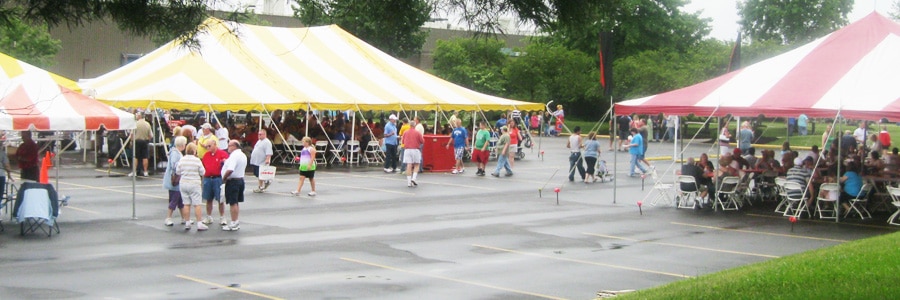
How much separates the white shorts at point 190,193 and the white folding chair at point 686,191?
8793 mm

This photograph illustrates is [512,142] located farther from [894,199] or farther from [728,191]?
[894,199]

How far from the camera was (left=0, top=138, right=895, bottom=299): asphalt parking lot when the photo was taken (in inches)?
446

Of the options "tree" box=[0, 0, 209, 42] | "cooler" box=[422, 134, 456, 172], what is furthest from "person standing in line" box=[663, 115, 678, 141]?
"tree" box=[0, 0, 209, 42]

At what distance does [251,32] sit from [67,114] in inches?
644

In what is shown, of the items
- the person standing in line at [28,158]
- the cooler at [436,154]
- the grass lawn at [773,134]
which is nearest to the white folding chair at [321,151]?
the cooler at [436,154]

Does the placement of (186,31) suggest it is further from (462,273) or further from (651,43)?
(651,43)

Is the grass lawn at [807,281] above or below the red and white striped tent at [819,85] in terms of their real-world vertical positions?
below

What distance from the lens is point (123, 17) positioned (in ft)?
29.2

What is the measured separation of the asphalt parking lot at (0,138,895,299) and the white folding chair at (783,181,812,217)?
47 cm

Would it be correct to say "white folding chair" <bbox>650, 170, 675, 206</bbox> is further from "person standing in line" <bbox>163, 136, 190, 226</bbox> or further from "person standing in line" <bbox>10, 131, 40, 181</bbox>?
"person standing in line" <bbox>10, 131, 40, 181</bbox>

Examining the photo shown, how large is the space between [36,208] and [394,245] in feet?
16.3

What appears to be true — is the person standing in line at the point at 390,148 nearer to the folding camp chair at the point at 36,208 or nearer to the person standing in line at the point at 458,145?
the person standing in line at the point at 458,145

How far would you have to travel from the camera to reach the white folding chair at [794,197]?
60.0 ft

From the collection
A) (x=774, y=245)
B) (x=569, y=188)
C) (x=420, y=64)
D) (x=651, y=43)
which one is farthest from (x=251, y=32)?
(x=420, y=64)
